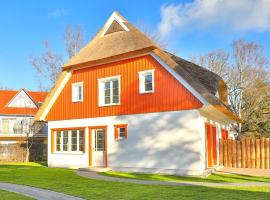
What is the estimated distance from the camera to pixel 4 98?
46500 mm

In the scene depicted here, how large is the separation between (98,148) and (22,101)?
26852mm

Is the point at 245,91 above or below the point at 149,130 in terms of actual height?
above

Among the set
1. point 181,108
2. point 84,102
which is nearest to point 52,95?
point 84,102

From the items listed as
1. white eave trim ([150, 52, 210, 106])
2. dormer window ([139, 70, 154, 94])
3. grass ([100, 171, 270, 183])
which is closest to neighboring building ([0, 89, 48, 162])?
dormer window ([139, 70, 154, 94])

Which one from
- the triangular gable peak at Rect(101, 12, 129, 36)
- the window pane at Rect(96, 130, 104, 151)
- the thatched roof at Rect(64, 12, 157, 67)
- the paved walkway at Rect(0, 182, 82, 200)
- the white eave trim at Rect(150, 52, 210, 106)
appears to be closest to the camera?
the paved walkway at Rect(0, 182, 82, 200)

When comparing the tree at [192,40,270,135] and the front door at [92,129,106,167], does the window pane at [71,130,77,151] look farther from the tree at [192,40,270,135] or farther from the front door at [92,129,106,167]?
the tree at [192,40,270,135]

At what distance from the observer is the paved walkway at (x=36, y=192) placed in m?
11.7

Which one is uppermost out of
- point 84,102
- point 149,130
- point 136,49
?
point 136,49

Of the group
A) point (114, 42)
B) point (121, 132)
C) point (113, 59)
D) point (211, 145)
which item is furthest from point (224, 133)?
point (114, 42)

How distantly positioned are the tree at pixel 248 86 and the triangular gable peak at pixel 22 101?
23625 mm

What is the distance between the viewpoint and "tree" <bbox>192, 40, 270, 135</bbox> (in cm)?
3269

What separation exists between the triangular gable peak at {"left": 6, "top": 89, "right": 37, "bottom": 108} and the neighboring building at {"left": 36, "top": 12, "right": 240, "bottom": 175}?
22273mm

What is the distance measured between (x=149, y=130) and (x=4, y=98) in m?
32.2

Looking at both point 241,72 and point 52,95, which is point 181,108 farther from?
point 241,72
